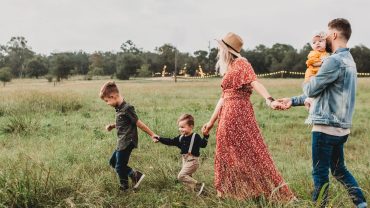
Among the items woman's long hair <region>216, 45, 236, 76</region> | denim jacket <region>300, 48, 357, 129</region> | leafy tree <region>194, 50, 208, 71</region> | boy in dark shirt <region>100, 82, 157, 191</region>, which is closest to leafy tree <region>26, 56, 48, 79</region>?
leafy tree <region>194, 50, 208, 71</region>

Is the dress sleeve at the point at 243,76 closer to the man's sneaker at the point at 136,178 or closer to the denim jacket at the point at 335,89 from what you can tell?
the denim jacket at the point at 335,89

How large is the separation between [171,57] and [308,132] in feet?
274

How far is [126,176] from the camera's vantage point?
5516 millimetres

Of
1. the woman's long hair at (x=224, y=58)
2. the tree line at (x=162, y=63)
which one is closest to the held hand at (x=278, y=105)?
the woman's long hair at (x=224, y=58)

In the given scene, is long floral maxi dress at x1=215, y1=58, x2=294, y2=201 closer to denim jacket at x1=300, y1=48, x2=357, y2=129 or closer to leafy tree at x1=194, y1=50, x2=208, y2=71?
denim jacket at x1=300, y1=48, x2=357, y2=129

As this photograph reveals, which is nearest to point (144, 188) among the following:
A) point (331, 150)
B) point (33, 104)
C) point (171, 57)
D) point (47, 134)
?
point (331, 150)

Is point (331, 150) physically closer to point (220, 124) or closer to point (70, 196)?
point (220, 124)

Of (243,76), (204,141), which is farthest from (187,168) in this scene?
(243,76)

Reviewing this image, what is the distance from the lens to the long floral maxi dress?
185 inches

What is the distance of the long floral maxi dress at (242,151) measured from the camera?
4.70 metres

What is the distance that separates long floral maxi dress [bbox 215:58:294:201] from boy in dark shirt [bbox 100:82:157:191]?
101 centimetres

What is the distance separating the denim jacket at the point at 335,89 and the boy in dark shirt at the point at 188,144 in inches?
62.7

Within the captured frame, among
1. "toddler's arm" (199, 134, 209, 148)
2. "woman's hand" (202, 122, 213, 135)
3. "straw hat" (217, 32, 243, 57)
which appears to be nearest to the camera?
"straw hat" (217, 32, 243, 57)

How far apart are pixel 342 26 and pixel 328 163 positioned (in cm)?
131
